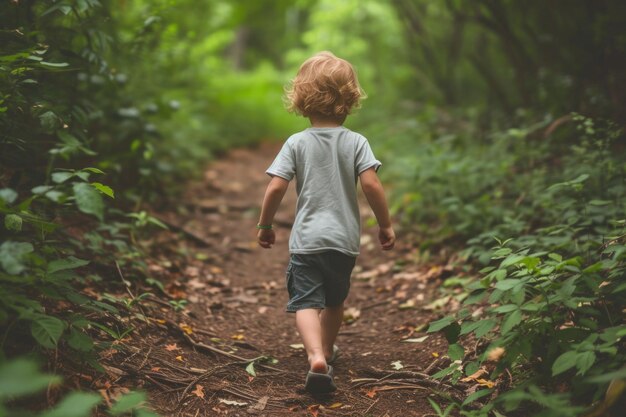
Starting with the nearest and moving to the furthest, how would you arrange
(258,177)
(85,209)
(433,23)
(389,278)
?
1. (85,209)
2. (389,278)
3. (258,177)
4. (433,23)

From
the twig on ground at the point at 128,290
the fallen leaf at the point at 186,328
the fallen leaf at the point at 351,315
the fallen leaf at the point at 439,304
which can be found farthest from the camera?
the fallen leaf at the point at 351,315

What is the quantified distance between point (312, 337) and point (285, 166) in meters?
0.94

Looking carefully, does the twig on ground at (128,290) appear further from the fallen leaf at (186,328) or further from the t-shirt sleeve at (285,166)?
the t-shirt sleeve at (285,166)

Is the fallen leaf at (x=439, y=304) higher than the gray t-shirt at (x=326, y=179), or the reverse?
the gray t-shirt at (x=326, y=179)

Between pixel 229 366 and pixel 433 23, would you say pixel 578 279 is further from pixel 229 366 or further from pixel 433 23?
pixel 433 23

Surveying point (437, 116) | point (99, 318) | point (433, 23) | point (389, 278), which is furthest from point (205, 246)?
point (433, 23)

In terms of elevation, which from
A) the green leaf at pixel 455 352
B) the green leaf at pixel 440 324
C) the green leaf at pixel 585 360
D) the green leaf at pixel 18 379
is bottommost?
the green leaf at pixel 455 352

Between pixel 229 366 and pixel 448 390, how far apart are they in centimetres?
118

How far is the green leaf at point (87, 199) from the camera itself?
6.52 ft

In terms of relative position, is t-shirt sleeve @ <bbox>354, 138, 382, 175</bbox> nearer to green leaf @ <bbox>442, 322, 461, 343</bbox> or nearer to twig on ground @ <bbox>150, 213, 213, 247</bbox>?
green leaf @ <bbox>442, 322, 461, 343</bbox>

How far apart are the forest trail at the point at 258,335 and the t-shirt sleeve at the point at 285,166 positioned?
109 centimetres

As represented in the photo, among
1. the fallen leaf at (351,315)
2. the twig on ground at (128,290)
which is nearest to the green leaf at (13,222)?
the twig on ground at (128,290)

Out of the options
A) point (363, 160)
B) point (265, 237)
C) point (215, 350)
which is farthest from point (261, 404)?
point (363, 160)

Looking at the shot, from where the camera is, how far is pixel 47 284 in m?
2.38
